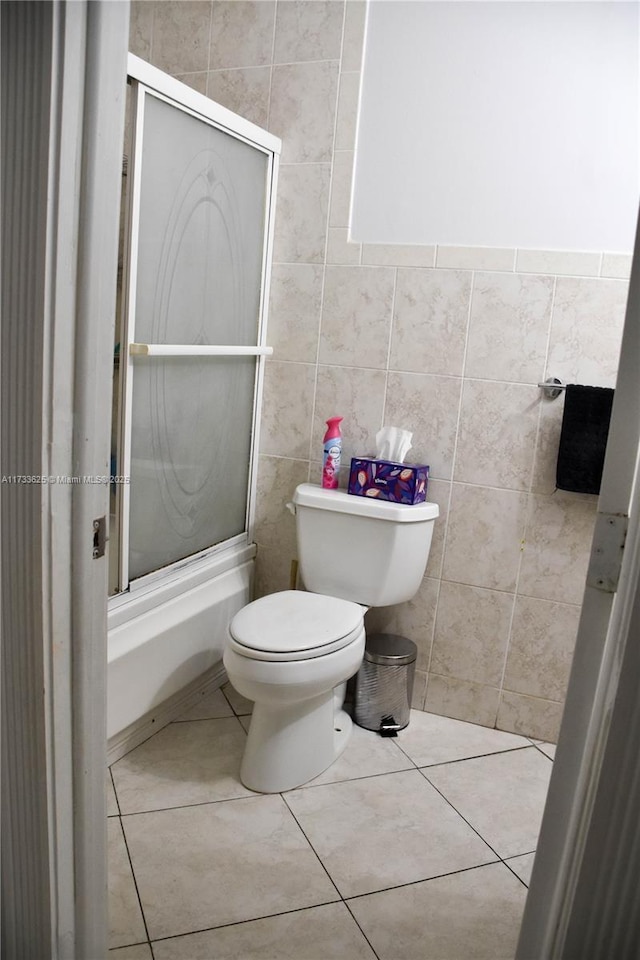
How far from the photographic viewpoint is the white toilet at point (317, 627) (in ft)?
6.05

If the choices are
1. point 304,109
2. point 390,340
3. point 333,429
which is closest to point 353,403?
point 333,429

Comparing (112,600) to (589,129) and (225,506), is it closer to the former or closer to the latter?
(225,506)

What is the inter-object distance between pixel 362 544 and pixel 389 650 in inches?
13.7

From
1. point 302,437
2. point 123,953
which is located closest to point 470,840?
point 123,953

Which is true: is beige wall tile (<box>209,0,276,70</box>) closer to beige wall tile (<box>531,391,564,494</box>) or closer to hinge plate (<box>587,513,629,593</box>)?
beige wall tile (<box>531,391,564,494</box>)

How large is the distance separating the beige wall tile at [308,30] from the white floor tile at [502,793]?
2097mm

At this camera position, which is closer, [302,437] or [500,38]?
[500,38]

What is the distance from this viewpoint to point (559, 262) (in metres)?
2.08

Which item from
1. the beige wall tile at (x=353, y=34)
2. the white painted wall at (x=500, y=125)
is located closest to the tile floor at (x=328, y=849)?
the white painted wall at (x=500, y=125)

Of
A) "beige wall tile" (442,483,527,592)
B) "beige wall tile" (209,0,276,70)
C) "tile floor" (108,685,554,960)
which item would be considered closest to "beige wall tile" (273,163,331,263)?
"beige wall tile" (209,0,276,70)

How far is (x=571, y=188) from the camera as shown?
6.73 ft

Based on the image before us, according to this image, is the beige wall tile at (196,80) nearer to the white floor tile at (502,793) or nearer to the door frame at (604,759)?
the door frame at (604,759)

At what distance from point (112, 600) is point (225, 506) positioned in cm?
60

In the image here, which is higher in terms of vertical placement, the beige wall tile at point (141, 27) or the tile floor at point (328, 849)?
the beige wall tile at point (141, 27)
